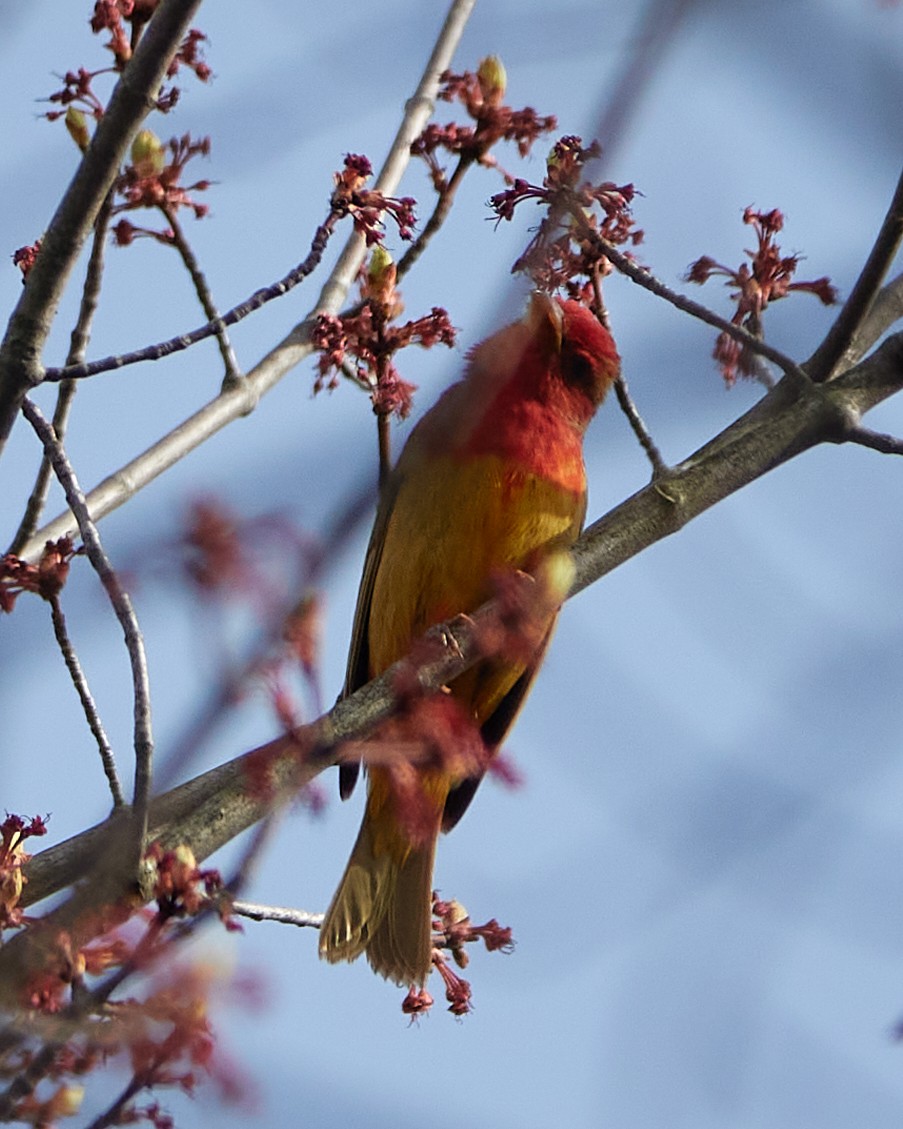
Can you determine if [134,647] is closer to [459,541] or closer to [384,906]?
[459,541]

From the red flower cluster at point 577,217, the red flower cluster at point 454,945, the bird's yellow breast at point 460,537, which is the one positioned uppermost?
the bird's yellow breast at point 460,537

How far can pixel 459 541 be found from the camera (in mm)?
4977

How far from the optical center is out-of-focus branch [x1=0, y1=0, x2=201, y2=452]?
2.70m

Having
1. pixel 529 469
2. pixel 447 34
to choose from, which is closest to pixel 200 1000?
pixel 529 469

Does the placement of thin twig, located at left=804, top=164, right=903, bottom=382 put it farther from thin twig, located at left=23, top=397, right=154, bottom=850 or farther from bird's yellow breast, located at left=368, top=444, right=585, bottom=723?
thin twig, located at left=23, top=397, right=154, bottom=850

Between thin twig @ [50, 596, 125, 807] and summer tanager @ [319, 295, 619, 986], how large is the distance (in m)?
1.47

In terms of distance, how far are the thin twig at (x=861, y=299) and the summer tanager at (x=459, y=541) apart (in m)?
1.12

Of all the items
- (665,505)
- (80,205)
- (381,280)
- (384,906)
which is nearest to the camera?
(80,205)

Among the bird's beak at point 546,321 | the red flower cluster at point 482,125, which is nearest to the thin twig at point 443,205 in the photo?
the red flower cluster at point 482,125

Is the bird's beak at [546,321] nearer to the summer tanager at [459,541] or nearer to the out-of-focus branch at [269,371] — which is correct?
the summer tanager at [459,541]

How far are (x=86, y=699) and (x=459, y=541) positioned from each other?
1.80 m

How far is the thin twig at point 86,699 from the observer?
3.26 m

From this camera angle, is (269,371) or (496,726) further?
(496,726)

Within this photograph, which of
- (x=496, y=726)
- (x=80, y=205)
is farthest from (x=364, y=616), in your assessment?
(x=80, y=205)
